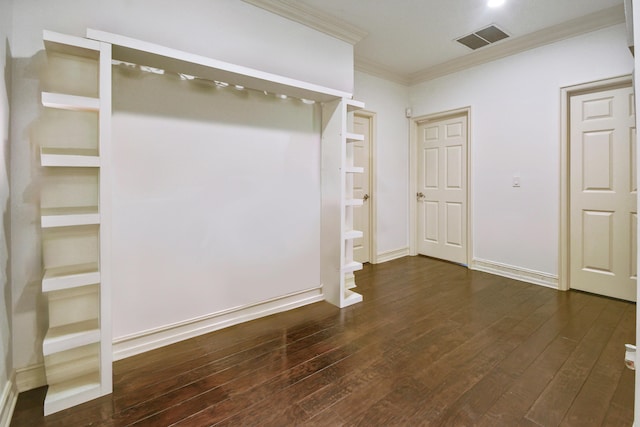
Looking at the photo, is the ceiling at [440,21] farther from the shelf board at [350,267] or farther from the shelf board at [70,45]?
the shelf board at [350,267]

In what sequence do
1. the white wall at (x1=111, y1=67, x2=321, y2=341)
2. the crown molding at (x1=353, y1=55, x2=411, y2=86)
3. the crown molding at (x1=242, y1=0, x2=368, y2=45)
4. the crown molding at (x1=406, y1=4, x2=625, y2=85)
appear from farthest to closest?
the crown molding at (x1=353, y1=55, x2=411, y2=86)
the crown molding at (x1=406, y1=4, x2=625, y2=85)
the crown molding at (x1=242, y1=0, x2=368, y2=45)
the white wall at (x1=111, y1=67, x2=321, y2=341)

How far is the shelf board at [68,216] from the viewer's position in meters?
1.42

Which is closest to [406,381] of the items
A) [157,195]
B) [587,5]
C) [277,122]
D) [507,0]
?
[157,195]

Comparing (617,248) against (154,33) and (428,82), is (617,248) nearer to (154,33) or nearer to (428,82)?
(428,82)

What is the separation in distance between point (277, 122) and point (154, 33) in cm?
100

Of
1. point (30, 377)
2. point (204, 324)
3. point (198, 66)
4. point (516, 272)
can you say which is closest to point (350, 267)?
point (204, 324)

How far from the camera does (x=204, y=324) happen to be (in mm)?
2205

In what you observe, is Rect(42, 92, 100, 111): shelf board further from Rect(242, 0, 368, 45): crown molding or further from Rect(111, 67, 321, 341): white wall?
Rect(242, 0, 368, 45): crown molding

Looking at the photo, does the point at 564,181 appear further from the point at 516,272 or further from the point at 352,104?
the point at 352,104

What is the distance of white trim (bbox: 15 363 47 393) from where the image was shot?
5.22ft

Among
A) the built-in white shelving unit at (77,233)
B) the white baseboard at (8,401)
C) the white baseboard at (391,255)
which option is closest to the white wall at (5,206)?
the white baseboard at (8,401)

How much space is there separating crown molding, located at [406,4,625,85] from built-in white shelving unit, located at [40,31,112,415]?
12.1 ft

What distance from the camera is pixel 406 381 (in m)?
1.66

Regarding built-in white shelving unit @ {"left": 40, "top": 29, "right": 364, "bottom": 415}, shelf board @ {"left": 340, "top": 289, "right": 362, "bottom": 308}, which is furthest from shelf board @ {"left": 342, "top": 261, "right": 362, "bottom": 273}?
built-in white shelving unit @ {"left": 40, "top": 29, "right": 364, "bottom": 415}
